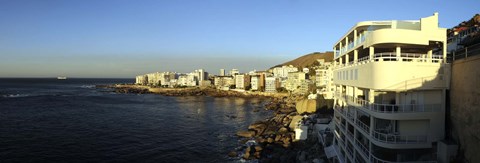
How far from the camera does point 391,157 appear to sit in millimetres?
13383

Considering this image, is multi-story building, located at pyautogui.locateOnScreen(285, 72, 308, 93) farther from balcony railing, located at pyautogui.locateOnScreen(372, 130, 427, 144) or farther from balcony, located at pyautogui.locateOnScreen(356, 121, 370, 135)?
balcony railing, located at pyautogui.locateOnScreen(372, 130, 427, 144)

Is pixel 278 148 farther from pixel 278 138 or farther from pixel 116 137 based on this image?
pixel 116 137

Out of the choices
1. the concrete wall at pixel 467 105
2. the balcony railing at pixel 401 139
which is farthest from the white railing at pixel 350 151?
the concrete wall at pixel 467 105

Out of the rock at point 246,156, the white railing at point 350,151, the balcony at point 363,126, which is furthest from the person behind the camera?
the rock at point 246,156

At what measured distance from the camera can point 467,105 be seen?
11117 mm

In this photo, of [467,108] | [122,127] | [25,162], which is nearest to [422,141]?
[467,108]

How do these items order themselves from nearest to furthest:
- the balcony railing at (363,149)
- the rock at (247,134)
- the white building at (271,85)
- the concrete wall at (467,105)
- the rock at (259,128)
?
the concrete wall at (467,105) → the balcony railing at (363,149) → the rock at (247,134) → the rock at (259,128) → the white building at (271,85)

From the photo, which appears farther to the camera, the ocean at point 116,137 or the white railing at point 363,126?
the ocean at point 116,137

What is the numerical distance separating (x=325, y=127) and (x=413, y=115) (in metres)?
15.5

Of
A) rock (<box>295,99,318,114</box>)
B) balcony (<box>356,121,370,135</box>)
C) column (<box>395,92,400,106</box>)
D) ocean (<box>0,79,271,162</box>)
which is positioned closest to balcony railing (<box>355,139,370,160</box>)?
balcony (<box>356,121,370,135</box>)

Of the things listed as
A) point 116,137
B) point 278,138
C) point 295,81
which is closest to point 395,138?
point 278,138

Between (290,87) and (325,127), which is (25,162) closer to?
(325,127)

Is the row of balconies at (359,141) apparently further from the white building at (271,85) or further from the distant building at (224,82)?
the distant building at (224,82)

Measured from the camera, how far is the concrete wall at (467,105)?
10.5 m
